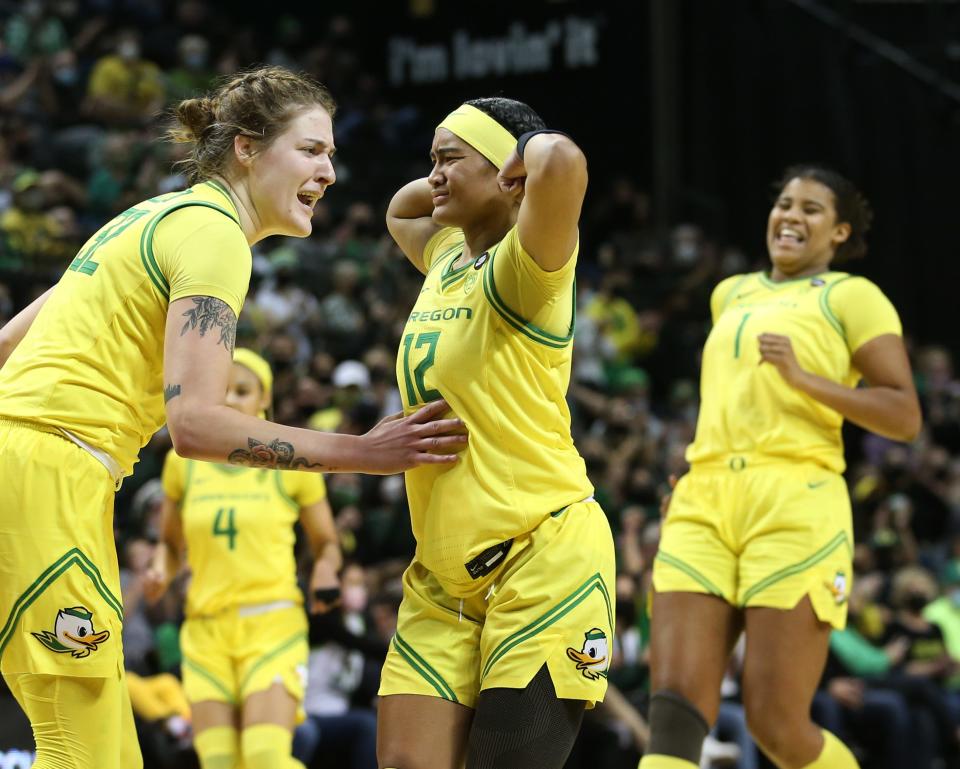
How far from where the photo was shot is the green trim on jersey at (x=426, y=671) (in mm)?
3664

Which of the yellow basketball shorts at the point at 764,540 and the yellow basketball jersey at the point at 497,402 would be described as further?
the yellow basketball shorts at the point at 764,540

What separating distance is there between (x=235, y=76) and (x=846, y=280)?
8.89ft

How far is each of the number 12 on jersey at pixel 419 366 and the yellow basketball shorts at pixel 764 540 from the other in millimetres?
1750

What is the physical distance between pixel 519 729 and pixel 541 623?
27 centimetres

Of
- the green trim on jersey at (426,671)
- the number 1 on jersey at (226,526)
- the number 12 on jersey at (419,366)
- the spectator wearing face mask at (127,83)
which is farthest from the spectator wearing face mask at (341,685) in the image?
the spectator wearing face mask at (127,83)

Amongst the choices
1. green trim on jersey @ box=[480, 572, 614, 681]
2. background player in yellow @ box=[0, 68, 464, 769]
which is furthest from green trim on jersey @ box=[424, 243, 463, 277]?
green trim on jersey @ box=[480, 572, 614, 681]

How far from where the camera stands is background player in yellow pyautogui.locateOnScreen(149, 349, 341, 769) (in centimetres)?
599

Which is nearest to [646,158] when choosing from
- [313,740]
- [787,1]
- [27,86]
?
[787,1]

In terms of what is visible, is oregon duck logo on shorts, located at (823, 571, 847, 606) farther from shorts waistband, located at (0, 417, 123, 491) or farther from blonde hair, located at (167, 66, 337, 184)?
shorts waistband, located at (0, 417, 123, 491)

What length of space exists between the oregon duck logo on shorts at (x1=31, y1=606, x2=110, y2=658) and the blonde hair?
1.20 m

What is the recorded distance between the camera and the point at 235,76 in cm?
383

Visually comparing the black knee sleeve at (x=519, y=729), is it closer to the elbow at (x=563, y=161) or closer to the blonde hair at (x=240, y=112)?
the elbow at (x=563, y=161)

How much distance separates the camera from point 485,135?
381cm

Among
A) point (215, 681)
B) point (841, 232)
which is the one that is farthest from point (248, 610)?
point (841, 232)
